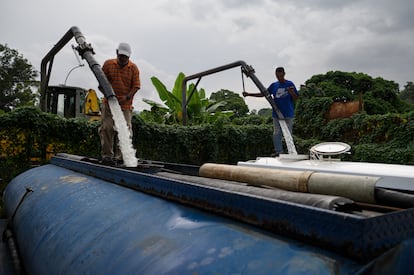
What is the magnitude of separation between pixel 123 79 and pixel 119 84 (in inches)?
3.6

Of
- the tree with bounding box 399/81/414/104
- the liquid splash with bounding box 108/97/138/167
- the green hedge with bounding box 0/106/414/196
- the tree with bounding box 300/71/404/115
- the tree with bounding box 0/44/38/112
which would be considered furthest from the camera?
the tree with bounding box 399/81/414/104

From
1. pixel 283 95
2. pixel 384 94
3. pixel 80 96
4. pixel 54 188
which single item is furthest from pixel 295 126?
pixel 384 94

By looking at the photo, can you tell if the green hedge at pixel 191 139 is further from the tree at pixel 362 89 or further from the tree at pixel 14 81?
the tree at pixel 14 81

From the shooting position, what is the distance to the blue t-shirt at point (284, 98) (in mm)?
6315

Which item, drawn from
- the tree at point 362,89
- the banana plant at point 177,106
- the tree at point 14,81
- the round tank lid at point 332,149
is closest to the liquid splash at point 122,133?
the round tank lid at point 332,149

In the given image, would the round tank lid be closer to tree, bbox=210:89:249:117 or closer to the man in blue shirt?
the man in blue shirt

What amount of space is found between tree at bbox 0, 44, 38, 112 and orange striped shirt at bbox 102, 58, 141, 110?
93.2 feet

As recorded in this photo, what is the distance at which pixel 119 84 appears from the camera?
179 inches

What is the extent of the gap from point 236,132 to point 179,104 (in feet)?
8.01

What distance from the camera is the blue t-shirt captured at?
6.31 meters

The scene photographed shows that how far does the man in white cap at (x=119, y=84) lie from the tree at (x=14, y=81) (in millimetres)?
28424

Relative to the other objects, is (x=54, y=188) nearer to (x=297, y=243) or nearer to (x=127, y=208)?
(x=127, y=208)

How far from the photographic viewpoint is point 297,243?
2.88 ft

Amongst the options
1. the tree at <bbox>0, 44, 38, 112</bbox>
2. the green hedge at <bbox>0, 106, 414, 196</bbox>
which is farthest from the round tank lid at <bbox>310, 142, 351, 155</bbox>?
the tree at <bbox>0, 44, 38, 112</bbox>
